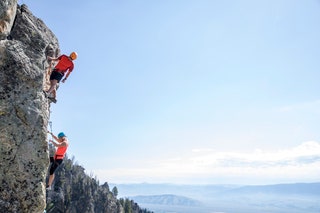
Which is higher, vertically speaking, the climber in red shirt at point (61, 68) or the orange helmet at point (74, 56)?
the orange helmet at point (74, 56)

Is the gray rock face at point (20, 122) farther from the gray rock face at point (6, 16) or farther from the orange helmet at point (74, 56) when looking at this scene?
the orange helmet at point (74, 56)

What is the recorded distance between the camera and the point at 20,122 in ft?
35.2

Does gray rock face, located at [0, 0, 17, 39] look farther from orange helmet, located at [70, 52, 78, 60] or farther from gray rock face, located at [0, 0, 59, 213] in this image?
orange helmet, located at [70, 52, 78, 60]

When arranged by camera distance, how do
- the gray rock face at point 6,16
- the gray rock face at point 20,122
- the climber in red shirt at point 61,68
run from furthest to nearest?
1. the climber in red shirt at point 61,68
2. the gray rock face at point 6,16
3. the gray rock face at point 20,122

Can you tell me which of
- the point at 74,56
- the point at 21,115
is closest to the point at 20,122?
the point at 21,115

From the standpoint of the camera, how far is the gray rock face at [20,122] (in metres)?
10.2

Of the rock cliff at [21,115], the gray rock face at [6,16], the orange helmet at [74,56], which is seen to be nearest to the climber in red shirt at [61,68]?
the orange helmet at [74,56]

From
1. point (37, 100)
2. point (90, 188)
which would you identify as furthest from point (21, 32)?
point (90, 188)

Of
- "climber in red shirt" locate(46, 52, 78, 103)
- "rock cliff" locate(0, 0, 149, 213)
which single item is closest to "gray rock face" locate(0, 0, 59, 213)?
"rock cliff" locate(0, 0, 149, 213)

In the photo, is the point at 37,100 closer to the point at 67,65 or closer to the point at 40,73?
the point at 40,73

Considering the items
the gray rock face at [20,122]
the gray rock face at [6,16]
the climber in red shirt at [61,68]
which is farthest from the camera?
the climber in red shirt at [61,68]

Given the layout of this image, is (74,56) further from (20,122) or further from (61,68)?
(20,122)

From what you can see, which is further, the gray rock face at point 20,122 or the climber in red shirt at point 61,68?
the climber in red shirt at point 61,68

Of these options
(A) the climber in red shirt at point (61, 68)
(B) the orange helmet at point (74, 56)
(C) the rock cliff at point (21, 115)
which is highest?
(B) the orange helmet at point (74, 56)
